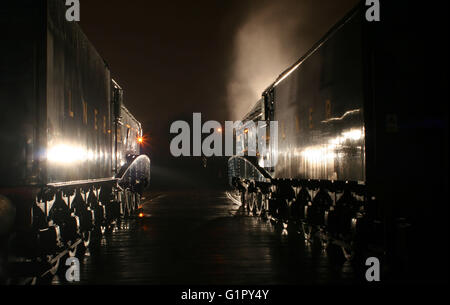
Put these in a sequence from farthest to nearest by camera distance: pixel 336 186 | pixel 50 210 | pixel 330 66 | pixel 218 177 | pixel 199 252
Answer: pixel 218 177 < pixel 199 252 < pixel 330 66 < pixel 336 186 < pixel 50 210

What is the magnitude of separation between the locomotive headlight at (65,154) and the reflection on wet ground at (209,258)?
183 cm

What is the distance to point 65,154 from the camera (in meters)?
9.37

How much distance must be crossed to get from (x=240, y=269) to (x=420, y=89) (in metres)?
3.97

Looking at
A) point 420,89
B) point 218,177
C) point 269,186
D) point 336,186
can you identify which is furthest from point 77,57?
point 218,177

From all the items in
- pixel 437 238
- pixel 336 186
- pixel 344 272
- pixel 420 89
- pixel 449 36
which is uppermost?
pixel 449 36

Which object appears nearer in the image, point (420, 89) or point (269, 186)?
point (420, 89)

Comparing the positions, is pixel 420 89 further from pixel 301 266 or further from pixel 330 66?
pixel 301 266

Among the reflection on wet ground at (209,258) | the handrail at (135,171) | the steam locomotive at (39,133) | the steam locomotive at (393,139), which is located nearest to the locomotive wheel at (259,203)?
the reflection on wet ground at (209,258)

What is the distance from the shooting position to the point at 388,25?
8586mm

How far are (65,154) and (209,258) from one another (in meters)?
3.29

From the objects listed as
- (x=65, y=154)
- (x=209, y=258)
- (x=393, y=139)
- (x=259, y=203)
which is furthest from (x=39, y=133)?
(x=259, y=203)

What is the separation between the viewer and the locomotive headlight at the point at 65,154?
8.33m

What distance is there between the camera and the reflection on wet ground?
8598 millimetres

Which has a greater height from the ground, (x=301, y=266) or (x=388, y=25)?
(x=388, y=25)
